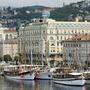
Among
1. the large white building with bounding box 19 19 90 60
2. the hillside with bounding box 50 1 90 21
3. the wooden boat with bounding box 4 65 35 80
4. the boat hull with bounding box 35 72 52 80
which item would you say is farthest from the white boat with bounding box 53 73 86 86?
the hillside with bounding box 50 1 90 21

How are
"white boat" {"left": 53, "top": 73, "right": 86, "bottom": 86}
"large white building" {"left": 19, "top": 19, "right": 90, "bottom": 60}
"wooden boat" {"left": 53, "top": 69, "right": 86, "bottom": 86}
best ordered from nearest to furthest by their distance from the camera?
"white boat" {"left": 53, "top": 73, "right": 86, "bottom": 86} < "wooden boat" {"left": 53, "top": 69, "right": 86, "bottom": 86} < "large white building" {"left": 19, "top": 19, "right": 90, "bottom": 60}

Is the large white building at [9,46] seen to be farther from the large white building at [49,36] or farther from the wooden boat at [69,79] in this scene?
the wooden boat at [69,79]

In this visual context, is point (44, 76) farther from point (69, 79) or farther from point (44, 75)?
point (69, 79)

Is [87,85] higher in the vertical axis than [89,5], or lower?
lower

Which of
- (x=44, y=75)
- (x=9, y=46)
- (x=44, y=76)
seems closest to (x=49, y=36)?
(x=9, y=46)

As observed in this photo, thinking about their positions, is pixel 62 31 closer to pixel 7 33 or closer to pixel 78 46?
pixel 78 46

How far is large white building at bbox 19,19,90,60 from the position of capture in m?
118

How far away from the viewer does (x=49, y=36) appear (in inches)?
4749

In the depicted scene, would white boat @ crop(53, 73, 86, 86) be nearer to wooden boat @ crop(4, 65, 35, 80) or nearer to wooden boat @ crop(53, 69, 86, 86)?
wooden boat @ crop(53, 69, 86, 86)

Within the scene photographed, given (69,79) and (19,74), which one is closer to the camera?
(69,79)

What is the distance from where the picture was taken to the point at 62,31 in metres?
121

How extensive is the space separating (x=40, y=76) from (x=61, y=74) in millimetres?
5675

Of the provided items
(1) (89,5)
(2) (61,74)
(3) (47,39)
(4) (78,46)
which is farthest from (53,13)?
(2) (61,74)

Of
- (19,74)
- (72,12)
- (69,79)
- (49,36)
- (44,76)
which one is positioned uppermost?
(72,12)
